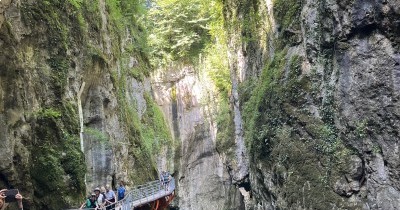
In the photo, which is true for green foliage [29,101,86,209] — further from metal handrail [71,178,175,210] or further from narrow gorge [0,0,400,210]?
metal handrail [71,178,175,210]

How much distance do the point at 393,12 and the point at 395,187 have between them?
182 inches

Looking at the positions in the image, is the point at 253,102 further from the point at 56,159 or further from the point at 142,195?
the point at 56,159

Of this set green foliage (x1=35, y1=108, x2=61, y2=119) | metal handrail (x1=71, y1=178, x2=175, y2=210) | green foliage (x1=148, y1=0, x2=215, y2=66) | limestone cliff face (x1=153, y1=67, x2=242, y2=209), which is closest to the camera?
green foliage (x1=35, y1=108, x2=61, y2=119)

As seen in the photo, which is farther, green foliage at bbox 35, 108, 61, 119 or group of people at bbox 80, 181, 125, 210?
green foliage at bbox 35, 108, 61, 119

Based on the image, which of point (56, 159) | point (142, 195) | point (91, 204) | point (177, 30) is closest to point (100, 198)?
point (91, 204)

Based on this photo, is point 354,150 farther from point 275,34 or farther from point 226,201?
point 226,201

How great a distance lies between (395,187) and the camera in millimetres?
11469

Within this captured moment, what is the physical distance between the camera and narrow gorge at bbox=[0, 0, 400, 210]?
11812 millimetres

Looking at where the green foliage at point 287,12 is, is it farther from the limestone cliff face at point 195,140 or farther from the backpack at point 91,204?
the limestone cliff face at point 195,140

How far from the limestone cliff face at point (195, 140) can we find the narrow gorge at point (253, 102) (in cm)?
777

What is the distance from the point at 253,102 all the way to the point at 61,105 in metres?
9.86

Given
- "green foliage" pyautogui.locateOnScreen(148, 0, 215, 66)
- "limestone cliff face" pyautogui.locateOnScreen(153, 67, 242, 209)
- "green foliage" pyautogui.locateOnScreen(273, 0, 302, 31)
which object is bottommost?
"limestone cliff face" pyautogui.locateOnScreen(153, 67, 242, 209)

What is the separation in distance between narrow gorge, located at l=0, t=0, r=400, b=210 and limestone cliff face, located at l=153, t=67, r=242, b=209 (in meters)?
Answer: 7.77

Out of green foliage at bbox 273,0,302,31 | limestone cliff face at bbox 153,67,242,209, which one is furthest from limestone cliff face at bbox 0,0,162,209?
limestone cliff face at bbox 153,67,242,209
